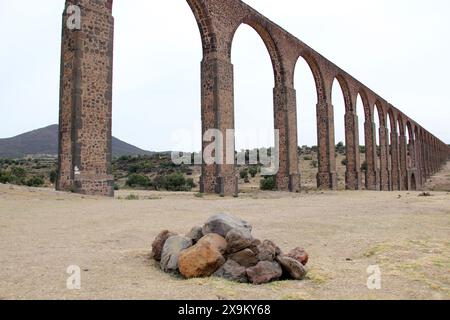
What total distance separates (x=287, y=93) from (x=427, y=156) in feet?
159

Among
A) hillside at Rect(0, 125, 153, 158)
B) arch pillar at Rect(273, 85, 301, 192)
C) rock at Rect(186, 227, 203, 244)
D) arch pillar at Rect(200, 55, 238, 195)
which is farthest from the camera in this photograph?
hillside at Rect(0, 125, 153, 158)

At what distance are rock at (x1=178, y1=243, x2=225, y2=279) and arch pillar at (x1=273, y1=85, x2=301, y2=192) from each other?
1675 centimetres

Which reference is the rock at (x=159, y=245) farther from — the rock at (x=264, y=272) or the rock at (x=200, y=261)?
the rock at (x=264, y=272)

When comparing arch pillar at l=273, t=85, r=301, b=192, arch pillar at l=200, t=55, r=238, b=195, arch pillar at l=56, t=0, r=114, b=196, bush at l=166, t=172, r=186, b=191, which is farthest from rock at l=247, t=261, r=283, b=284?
bush at l=166, t=172, r=186, b=191

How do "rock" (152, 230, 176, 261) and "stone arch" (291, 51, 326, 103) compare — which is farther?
"stone arch" (291, 51, 326, 103)

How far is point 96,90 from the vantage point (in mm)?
11625

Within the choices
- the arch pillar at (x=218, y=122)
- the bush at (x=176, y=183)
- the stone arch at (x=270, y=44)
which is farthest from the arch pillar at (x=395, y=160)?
the arch pillar at (x=218, y=122)

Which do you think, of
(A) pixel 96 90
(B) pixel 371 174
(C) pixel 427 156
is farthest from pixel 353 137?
(C) pixel 427 156

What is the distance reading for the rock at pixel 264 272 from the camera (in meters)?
3.33

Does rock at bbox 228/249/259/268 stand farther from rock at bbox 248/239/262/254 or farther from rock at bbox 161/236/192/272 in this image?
rock at bbox 161/236/192/272

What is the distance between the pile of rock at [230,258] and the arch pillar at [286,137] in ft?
53.9

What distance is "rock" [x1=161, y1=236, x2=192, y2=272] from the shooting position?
3646mm

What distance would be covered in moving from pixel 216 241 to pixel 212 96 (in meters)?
12.7
